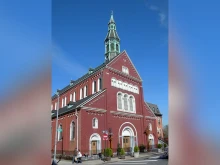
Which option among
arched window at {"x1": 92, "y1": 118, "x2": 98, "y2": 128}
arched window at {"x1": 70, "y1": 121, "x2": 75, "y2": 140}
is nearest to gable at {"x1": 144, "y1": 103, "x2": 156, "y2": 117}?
arched window at {"x1": 92, "y1": 118, "x2": 98, "y2": 128}

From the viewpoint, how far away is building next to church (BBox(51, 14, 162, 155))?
11055 millimetres

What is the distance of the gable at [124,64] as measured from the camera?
9.89 metres

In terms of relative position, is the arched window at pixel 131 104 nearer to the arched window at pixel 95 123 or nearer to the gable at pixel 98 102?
the gable at pixel 98 102

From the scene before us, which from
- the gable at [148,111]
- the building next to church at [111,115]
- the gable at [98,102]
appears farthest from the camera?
the gable at [98,102]

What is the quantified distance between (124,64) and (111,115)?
4214mm

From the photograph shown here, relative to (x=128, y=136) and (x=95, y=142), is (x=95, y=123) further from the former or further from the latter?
(x=128, y=136)

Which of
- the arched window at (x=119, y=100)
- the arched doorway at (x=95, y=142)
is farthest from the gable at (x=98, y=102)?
the arched doorway at (x=95, y=142)

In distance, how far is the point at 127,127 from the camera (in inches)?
549

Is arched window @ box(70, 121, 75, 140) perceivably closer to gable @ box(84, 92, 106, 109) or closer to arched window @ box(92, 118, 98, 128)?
arched window @ box(92, 118, 98, 128)
